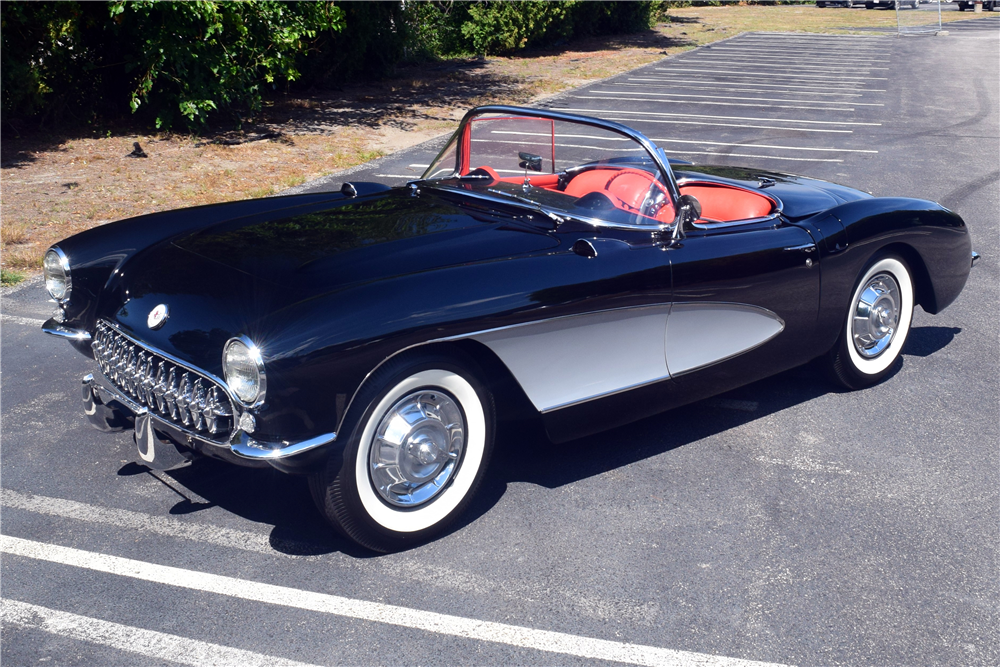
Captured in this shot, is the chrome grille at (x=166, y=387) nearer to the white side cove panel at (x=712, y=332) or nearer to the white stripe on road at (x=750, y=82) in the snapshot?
the white side cove panel at (x=712, y=332)

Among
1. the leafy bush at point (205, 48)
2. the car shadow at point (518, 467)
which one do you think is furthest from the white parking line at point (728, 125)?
the car shadow at point (518, 467)

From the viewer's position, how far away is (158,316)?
10.7 ft

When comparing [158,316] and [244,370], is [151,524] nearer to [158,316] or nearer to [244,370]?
[158,316]

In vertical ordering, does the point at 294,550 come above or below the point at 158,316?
below

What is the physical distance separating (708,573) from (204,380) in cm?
191

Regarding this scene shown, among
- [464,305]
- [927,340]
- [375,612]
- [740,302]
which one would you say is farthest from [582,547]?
[927,340]

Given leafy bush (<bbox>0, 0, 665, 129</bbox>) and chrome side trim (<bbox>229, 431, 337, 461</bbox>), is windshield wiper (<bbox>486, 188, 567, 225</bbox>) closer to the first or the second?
chrome side trim (<bbox>229, 431, 337, 461</bbox>)

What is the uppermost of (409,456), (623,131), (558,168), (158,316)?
(623,131)

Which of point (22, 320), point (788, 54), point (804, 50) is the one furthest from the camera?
point (804, 50)

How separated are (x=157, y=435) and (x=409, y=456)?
0.90 metres

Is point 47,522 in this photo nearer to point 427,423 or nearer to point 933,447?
point 427,423

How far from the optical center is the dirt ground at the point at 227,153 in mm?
8477

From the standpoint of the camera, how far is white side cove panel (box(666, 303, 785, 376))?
3.82 metres

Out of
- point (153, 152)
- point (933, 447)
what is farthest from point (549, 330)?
point (153, 152)
